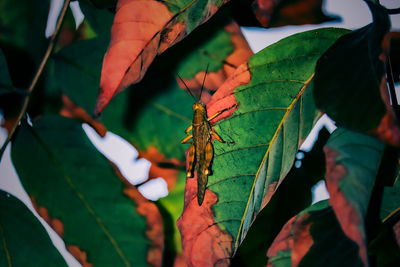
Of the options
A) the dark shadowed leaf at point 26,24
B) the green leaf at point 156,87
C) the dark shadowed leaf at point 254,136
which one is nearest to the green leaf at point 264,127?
the dark shadowed leaf at point 254,136

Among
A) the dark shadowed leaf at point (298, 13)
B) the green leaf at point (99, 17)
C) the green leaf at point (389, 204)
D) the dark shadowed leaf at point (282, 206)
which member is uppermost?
the green leaf at point (99, 17)

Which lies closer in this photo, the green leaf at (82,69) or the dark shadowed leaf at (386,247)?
the dark shadowed leaf at (386,247)

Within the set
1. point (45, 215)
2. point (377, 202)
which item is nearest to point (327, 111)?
point (377, 202)

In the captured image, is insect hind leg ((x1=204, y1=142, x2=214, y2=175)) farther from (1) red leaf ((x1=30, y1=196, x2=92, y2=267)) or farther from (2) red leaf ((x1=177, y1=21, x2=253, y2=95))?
(1) red leaf ((x1=30, y1=196, x2=92, y2=267))

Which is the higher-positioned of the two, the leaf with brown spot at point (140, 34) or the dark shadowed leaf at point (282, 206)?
the leaf with brown spot at point (140, 34)

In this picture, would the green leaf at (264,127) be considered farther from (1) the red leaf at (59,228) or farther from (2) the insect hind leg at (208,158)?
(1) the red leaf at (59,228)

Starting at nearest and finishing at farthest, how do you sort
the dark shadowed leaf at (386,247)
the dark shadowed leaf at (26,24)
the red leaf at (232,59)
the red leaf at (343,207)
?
the red leaf at (343,207) < the dark shadowed leaf at (386,247) < the red leaf at (232,59) < the dark shadowed leaf at (26,24)

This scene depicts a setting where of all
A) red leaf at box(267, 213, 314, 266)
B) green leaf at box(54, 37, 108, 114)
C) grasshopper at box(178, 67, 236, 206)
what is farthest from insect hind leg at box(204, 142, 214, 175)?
green leaf at box(54, 37, 108, 114)

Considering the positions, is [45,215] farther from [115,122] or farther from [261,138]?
[261,138]

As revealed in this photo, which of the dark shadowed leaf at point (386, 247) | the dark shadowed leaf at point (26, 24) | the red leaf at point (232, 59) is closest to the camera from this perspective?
the dark shadowed leaf at point (386, 247)

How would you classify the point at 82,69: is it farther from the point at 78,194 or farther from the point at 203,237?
the point at 203,237
